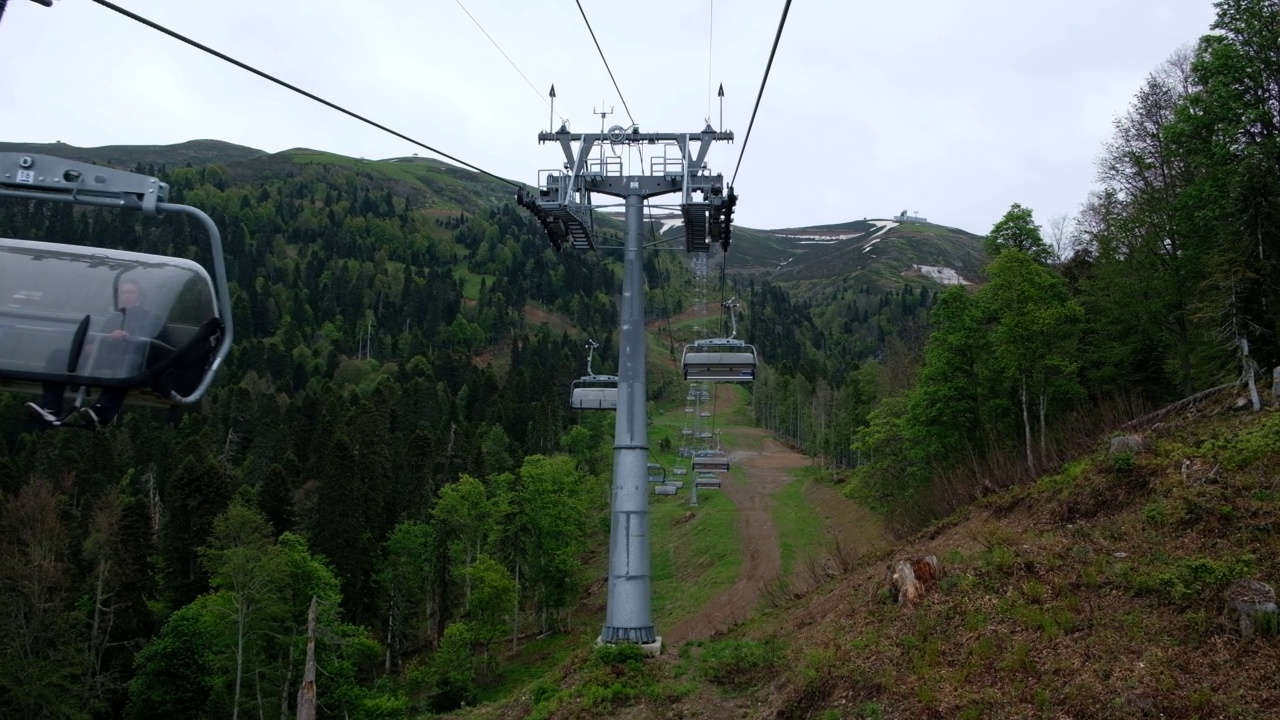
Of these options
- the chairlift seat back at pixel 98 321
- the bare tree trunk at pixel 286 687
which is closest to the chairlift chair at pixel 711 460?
the bare tree trunk at pixel 286 687

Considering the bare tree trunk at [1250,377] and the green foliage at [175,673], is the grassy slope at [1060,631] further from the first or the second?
the green foliage at [175,673]

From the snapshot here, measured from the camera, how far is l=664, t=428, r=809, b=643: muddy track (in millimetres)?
33344

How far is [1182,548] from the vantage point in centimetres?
1281

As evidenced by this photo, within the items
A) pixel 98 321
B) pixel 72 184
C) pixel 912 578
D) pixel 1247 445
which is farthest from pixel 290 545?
pixel 1247 445

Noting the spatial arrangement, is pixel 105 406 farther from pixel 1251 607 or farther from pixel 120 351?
pixel 1251 607

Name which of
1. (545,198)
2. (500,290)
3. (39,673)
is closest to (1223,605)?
(545,198)

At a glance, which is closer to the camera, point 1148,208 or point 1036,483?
point 1036,483

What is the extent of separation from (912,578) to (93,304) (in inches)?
461

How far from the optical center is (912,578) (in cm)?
1365

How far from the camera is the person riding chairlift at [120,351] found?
6766mm

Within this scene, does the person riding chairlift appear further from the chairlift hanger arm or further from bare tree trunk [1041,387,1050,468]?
bare tree trunk [1041,387,1050,468]

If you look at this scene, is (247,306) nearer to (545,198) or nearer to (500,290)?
(500,290)

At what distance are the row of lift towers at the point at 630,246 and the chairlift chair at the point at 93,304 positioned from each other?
24.9ft

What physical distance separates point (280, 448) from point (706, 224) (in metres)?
63.9
